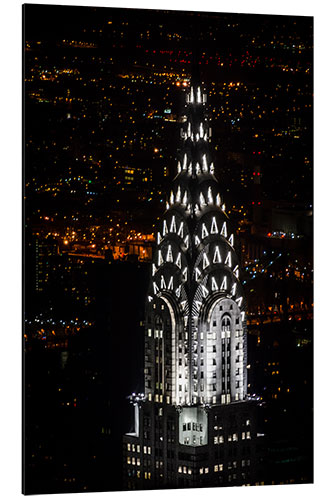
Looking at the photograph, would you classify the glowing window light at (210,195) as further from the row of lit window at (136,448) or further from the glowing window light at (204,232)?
the row of lit window at (136,448)

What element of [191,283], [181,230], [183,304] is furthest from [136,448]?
[181,230]

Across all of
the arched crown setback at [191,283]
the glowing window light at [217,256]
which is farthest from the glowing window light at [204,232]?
the glowing window light at [217,256]

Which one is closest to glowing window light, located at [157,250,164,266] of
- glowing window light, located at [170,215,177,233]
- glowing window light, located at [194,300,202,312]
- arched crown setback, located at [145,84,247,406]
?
arched crown setback, located at [145,84,247,406]

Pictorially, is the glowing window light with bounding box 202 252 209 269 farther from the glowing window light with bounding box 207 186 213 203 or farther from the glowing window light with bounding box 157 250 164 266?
the glowing window light with bounding box 207 186 213 203

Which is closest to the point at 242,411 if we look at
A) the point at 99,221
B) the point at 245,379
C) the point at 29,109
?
the point at 245,379

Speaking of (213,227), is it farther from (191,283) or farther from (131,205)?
(131,205)
